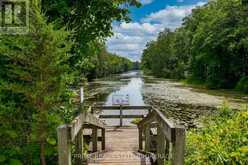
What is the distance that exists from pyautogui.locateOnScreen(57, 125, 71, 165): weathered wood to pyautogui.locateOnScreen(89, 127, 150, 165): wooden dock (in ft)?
8.93

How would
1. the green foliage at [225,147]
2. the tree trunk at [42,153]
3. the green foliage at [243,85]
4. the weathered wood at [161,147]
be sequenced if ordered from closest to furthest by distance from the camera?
the green foliage at [225,147] → the tree trunk at [42,153] → the weathered wood at [161,147] → the green foliage at [243,85]

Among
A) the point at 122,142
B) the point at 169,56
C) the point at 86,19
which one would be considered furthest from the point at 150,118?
the point at 169,56

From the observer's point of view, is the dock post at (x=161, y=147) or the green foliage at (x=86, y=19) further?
the green foliage at (x=86, y=19)

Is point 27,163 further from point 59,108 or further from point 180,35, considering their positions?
point 180,35

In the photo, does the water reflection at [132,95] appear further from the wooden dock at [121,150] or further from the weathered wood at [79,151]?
the weathered wood at [79,151]

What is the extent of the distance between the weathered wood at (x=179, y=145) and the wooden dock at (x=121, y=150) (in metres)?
2.69

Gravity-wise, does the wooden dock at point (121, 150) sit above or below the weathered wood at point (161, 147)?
below

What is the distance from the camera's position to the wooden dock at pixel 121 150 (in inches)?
267

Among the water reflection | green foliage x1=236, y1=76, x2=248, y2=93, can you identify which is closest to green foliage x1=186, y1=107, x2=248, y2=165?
the water reflection

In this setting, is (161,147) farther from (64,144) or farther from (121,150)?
(121,150)

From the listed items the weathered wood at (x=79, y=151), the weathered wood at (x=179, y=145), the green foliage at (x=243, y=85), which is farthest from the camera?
the green foliage at (x=243, y=85)

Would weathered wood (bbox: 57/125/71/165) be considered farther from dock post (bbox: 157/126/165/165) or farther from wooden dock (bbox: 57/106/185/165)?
dock post (bbox: 157/126/165/165)

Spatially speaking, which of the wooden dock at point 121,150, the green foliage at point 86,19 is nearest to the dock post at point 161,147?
the wooden dock at point 121,150

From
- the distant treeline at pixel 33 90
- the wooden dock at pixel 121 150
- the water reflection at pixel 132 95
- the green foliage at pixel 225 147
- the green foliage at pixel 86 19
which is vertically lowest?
the water reflection at pixel 132 95
